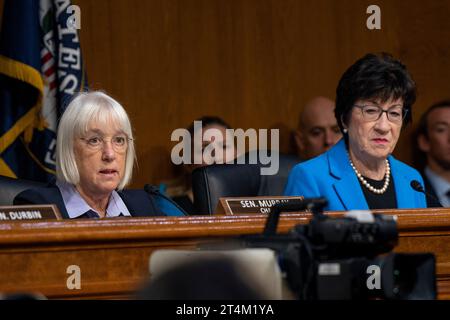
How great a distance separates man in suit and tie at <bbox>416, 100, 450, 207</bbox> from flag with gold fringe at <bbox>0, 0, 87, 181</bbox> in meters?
1.88

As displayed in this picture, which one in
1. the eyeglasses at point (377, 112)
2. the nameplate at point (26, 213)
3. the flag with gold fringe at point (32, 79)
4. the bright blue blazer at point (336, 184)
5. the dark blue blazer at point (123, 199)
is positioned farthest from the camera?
the flag with gold fringe at point (32, 79)

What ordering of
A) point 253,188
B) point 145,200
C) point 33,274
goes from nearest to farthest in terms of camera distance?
point 33,274 → point 145,200 → point 253,188

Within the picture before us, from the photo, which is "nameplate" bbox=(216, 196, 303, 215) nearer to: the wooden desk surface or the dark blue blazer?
the wooden desk surface

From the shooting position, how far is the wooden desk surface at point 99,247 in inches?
111

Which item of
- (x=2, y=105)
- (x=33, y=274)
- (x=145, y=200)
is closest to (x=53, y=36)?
(x=2, y=105)

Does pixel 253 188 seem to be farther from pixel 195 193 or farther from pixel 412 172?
pixel 412 172

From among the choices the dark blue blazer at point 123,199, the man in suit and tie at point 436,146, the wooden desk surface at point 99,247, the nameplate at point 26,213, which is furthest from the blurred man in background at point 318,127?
the nameplate at point 26,213

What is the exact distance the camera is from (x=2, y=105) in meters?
4.92

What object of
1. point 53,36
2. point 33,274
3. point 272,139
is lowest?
point 33,274

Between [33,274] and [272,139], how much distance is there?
9.55ft

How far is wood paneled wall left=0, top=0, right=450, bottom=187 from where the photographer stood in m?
5.38

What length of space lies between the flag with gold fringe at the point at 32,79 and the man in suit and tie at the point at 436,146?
74.0 inches

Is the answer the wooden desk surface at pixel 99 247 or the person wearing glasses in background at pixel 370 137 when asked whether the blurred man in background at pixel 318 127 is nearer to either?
the person wearing glasses in background at pixel 370 137
